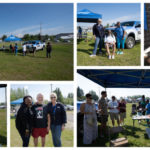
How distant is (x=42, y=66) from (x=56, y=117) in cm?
313

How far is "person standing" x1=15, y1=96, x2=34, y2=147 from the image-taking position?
3.63m

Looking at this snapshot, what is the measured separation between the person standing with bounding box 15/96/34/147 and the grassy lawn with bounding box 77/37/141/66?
4.53ft

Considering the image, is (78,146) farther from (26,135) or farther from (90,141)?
(26,135)

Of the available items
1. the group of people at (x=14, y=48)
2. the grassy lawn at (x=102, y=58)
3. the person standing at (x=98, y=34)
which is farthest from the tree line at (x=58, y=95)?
the group of people at (x=14, y=48)

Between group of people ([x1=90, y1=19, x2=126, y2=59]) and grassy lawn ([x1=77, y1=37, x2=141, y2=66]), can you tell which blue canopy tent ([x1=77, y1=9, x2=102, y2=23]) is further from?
grassy lawn ([x1=77, y1=37, x2=141, y2=66])

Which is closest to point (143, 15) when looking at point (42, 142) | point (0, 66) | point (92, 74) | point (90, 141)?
point (92, 74)

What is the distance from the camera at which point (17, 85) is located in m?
4.04

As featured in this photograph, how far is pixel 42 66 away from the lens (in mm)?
6434

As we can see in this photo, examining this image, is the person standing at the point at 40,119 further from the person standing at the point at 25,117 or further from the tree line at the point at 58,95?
the tree line at the point at 58,95

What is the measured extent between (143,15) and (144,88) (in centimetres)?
318

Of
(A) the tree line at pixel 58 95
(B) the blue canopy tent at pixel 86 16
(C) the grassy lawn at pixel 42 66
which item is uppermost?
(B) the blue canopy tent at pixel 86 16

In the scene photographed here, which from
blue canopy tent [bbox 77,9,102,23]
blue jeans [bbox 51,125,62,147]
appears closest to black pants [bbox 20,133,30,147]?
blue jeans [bbox 51,125,62,147]

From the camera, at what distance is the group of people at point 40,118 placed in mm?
3635

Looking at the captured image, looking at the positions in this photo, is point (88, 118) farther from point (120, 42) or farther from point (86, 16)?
point (86, 16)
